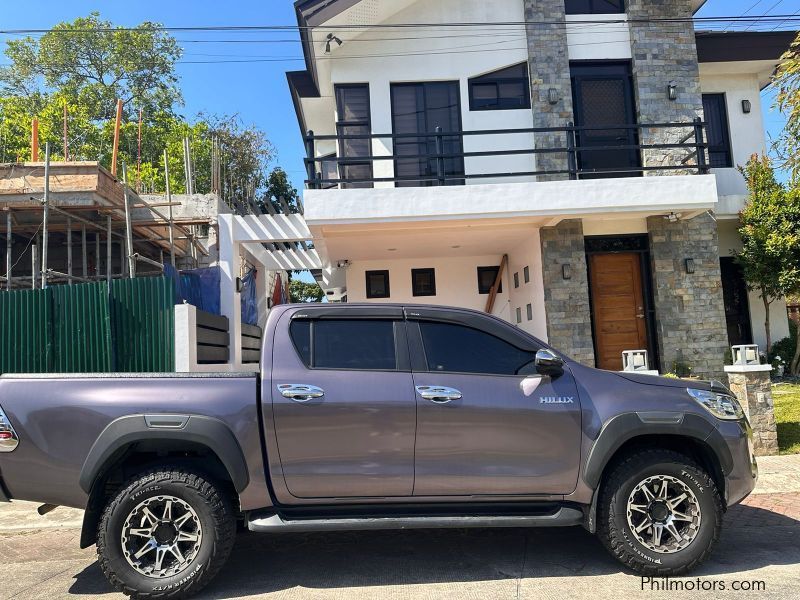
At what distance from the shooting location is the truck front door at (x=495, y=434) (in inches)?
153

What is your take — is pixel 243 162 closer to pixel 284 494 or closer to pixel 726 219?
pixel 726 219

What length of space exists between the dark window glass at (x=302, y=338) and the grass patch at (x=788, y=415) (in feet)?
20.7

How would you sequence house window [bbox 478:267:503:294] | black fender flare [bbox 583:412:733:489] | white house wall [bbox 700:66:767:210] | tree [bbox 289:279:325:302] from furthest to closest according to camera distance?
tree [bbox 289:279:325:302] < house window [bbox 478:267:503:294] < white house wall [bbox 700:66:767:210] < black fender flare [bbox 583:412:733:489]

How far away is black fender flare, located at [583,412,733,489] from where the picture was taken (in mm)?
3902

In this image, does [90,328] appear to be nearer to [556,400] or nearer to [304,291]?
[556,400]

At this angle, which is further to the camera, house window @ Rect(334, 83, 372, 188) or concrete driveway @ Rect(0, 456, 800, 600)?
house window @ Rect(334, 83, 372, 188)

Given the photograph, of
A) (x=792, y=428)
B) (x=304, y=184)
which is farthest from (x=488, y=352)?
(x=304, y=184)

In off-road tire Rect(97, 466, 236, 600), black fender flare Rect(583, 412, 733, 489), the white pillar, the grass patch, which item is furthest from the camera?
the white pillar

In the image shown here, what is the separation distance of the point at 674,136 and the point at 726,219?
6.46 feet

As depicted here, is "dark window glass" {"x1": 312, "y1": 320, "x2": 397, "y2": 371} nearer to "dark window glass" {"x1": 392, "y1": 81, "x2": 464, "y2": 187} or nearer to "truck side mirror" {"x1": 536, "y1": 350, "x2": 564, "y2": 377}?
"truck side mirror" {"x1": 536, "y1": 350, "x2": 564, "y2": 377}

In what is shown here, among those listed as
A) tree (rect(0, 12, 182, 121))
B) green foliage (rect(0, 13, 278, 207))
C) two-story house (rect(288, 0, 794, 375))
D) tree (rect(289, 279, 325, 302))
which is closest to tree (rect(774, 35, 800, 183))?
two-story house (rect(288, 0, 794, 375))

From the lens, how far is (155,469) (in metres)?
3.89

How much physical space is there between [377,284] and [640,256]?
18.5ft

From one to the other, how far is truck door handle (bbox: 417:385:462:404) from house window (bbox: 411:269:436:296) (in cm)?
966
